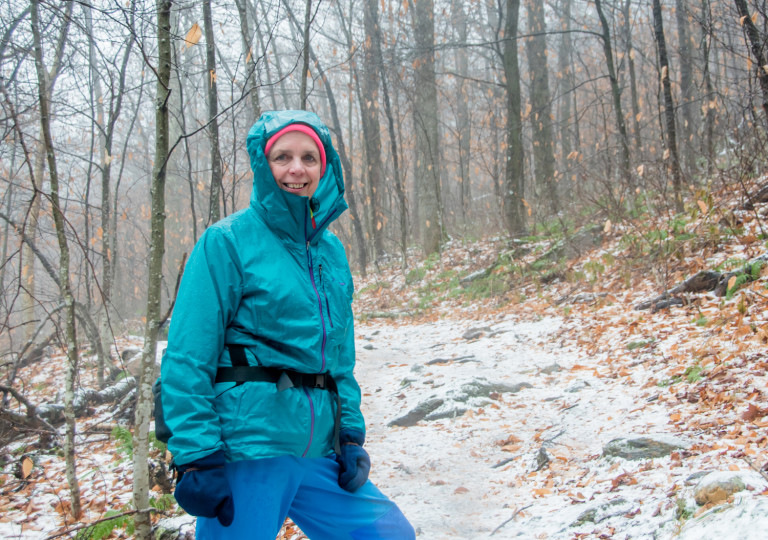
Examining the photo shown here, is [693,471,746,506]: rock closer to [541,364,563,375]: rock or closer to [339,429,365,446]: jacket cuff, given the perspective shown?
[339,429,365,446]: jacket cuff

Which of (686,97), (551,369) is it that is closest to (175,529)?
(551,369)

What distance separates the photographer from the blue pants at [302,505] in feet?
5.23

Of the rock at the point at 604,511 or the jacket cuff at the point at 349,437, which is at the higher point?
the jacket cuff at the point at 349,437

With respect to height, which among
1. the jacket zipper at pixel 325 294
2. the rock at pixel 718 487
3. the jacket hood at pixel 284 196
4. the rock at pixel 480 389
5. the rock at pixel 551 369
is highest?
the jacket hood at pixel 284 196

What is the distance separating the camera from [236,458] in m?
1.58

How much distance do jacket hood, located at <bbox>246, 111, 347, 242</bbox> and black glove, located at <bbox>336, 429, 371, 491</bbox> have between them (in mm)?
724

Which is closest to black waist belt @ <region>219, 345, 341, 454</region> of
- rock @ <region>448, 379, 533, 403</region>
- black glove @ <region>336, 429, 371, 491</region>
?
black glove @ <region>336, 429, 371, 491</region>

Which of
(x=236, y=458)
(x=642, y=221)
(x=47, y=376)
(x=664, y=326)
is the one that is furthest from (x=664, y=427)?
(x=47, y=376)

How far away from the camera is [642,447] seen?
3158 mm

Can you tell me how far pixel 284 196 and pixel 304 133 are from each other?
0.25 m

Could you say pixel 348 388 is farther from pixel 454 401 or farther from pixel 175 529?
pixel 454 401

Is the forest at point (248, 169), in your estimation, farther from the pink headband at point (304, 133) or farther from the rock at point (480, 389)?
the rock at point (480, 389)

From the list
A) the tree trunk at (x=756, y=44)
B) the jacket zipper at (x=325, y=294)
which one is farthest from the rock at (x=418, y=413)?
the tree trunk at (x=756, y=44)

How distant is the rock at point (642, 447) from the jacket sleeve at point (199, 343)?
2.59 metres
